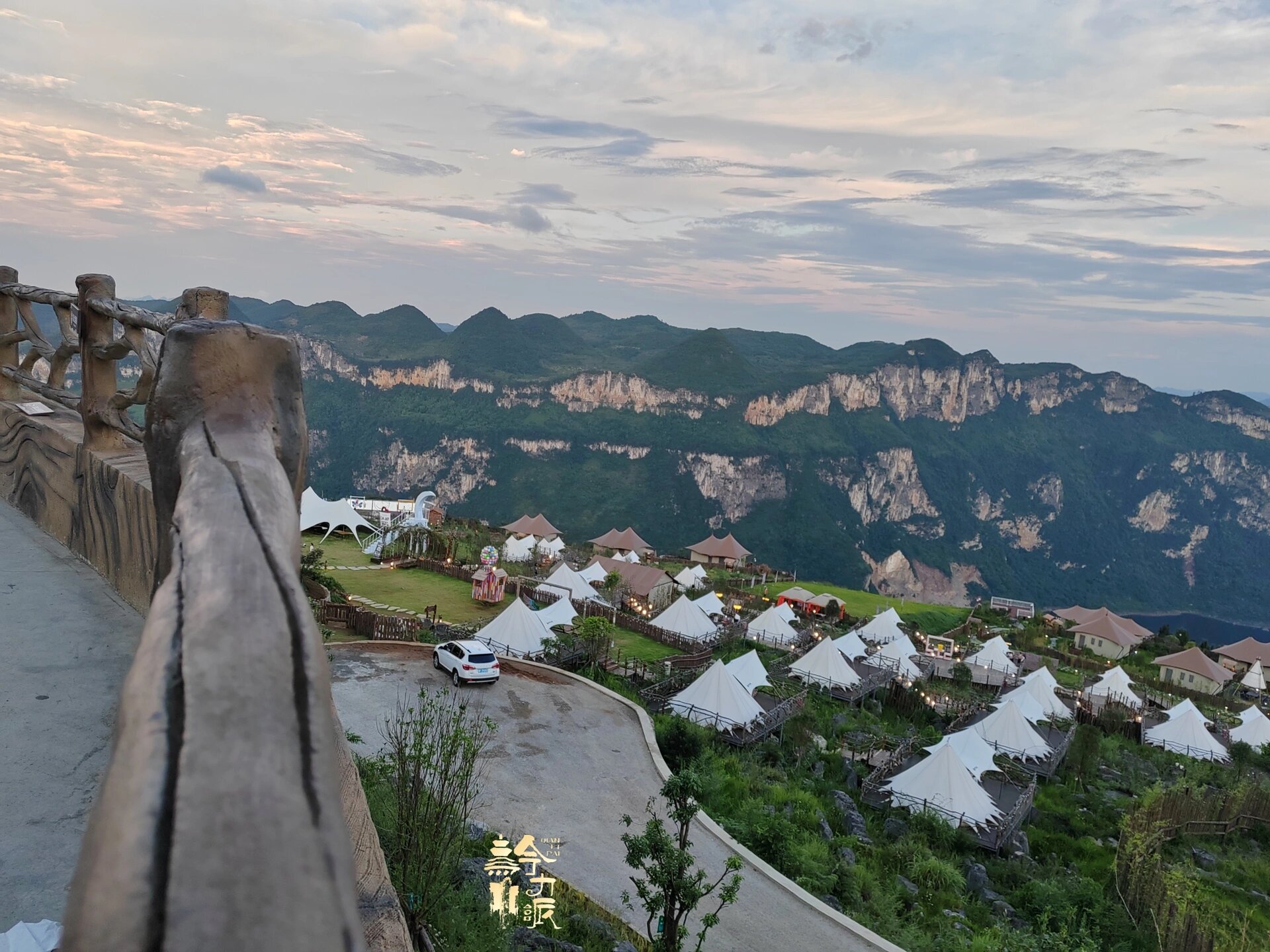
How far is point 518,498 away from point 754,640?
216 ft

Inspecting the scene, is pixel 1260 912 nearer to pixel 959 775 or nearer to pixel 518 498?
pixel 959 775

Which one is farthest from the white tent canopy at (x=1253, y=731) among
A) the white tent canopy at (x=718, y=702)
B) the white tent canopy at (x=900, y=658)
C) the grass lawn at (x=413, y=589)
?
the grass lawn at (x=413, y=589)

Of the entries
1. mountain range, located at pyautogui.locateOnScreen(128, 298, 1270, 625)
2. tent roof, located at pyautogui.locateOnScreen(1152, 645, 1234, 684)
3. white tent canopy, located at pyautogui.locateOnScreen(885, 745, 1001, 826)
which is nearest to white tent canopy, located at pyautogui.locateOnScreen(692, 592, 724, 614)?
white tent canopy, located at pyautogui.locateOnScreen(885, 745, 1001, 826)

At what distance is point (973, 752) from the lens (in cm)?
1698

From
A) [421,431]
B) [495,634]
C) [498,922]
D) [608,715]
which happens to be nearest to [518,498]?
[421,431]

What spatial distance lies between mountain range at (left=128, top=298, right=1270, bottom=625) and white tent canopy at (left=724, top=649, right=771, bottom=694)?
58.9 metres

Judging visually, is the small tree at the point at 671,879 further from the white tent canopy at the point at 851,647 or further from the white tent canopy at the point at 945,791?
the white tent canopy at the point at 851,647

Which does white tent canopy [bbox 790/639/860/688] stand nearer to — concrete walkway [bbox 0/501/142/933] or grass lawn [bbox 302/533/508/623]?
grass lawn [bbox 302/533/508/623]

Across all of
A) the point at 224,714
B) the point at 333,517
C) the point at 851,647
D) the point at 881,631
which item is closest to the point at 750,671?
the point at 851,647

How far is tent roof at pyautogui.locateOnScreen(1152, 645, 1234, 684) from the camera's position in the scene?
31692mm

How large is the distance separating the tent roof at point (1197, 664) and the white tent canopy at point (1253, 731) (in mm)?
7838

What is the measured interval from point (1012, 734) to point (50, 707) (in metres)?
20.4

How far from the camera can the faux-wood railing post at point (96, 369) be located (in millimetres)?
3727

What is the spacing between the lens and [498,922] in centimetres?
558
